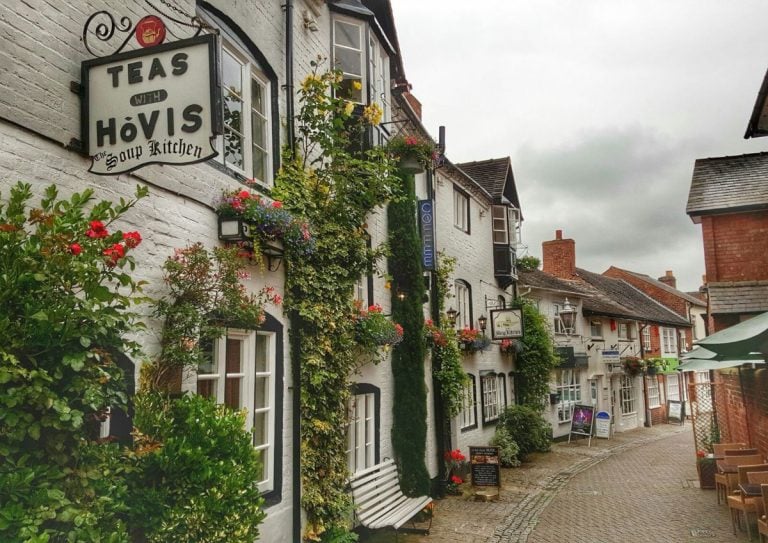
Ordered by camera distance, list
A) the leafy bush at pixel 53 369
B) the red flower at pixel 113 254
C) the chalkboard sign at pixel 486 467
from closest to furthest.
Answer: the leafy bush at pixel 53 369, the red flower at pixel 113 254, the chalkboard sign at pixel 486 467

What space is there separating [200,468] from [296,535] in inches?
134

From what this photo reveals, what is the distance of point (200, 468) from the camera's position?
489 centimetres

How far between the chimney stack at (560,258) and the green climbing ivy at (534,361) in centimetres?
999

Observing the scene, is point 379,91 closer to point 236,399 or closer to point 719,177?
point 236,399

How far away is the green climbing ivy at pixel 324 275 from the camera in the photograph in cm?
812

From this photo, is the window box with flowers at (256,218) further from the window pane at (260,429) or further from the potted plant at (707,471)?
the potted plant at (707,471)

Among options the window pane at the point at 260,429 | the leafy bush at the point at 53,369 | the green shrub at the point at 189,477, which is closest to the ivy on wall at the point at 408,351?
the window pane at the point at 260,429

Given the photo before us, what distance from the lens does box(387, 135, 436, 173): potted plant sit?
1173 centimetres

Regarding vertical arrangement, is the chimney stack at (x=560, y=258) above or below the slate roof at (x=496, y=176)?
below

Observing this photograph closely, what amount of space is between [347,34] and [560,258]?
71.5 ft

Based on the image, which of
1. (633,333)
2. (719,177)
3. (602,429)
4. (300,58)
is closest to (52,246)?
(300,58)

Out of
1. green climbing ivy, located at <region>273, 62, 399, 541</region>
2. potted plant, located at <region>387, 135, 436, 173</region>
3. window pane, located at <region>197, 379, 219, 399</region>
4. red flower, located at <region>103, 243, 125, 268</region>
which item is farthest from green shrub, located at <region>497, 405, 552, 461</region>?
red flower, located at <region>103, 243, 125, 268</region>

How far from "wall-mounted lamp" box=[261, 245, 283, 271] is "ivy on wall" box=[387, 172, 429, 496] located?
433 cm

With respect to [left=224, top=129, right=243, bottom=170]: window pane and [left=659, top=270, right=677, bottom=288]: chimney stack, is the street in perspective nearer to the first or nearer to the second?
[left=224, top=129, right=243, bottom=170]: window pane
